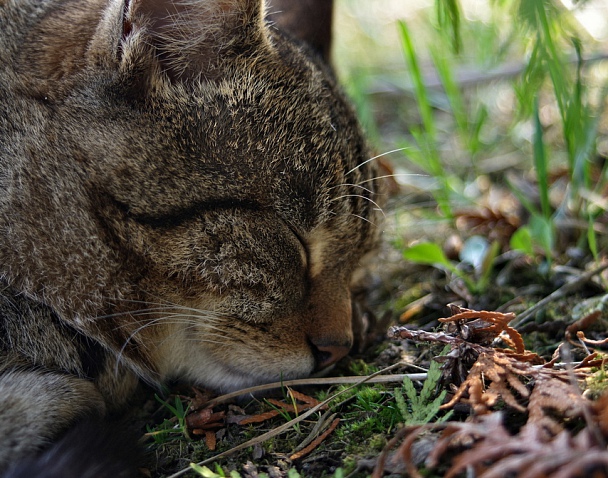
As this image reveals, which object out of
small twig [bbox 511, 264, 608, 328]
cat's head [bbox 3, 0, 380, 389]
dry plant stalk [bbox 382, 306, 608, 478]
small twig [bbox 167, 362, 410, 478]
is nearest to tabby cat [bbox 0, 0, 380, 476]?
cat's head [bbox 3, 0, 380, 389]

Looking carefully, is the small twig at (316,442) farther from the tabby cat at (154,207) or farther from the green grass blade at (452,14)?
the green grass blade at (452,14)

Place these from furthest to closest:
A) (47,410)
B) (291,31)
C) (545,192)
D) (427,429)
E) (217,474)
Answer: (291,31) → (545,192) → (47,410) → (217,474) → (427,429)

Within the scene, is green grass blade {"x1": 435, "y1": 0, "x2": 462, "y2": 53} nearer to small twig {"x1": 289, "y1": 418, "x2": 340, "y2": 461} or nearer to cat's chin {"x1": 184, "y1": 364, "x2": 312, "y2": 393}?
cat's chin {"x1": 184, "y1": 364, "x2": 312, "y2": 393}

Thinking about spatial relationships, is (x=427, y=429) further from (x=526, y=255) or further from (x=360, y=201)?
(x=526, y=255)

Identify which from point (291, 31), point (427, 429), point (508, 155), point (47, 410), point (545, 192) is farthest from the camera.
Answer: point (508, 155)

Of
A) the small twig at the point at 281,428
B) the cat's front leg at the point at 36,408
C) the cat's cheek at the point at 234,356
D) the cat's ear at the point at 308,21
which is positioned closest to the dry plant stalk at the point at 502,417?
the small twig at the point at 281,428

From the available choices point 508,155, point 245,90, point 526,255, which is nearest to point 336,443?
point 245,90

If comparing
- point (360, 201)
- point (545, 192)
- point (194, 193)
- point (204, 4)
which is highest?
point (204, 4)

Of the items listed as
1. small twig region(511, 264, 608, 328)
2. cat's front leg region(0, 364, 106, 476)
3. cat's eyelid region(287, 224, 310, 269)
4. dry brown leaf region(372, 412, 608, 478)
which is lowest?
small twig region(511, 264, 608, 328)
